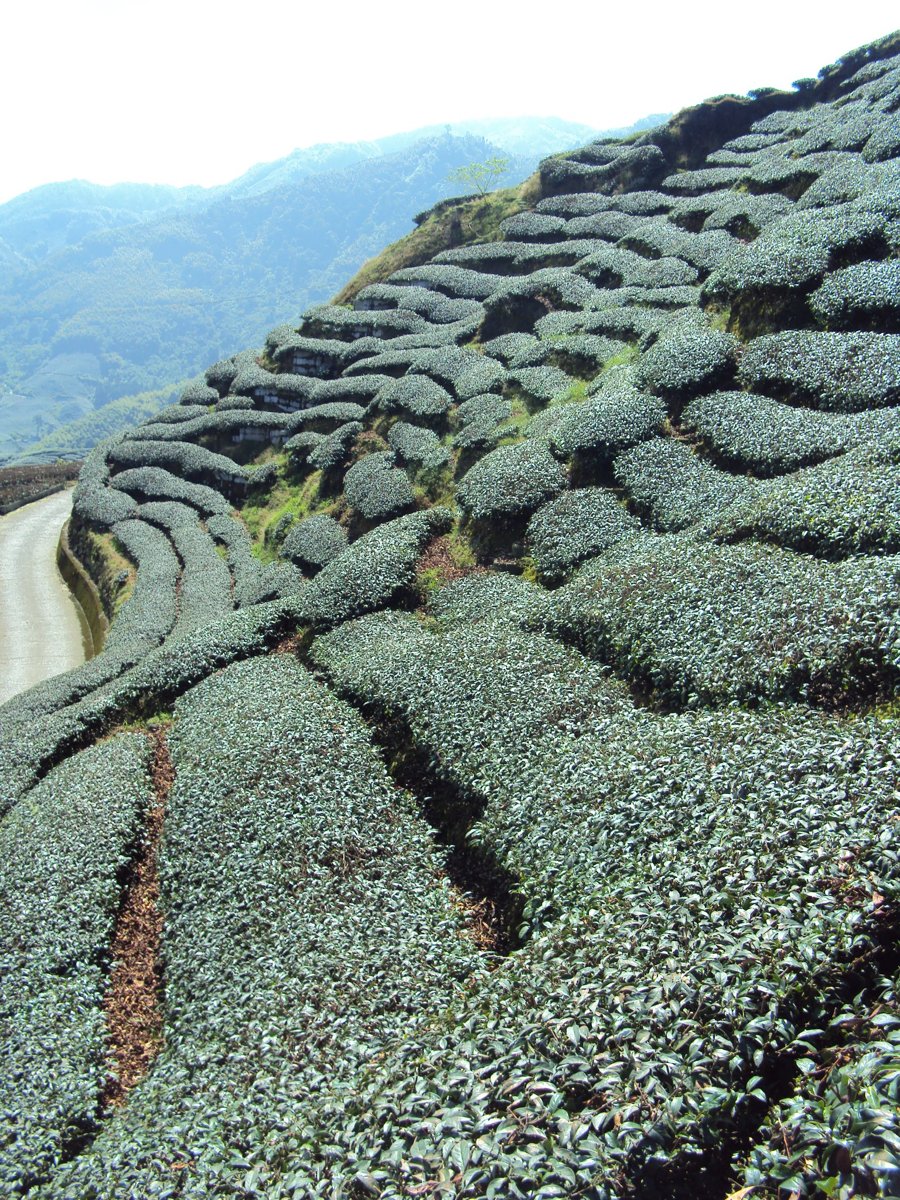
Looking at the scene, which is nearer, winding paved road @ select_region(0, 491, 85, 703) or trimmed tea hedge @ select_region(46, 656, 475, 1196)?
trimmed tea hedge @ select_region(46, 656, 475, 1196)

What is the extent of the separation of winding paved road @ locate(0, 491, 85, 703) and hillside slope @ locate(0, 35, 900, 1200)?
6.04 meters

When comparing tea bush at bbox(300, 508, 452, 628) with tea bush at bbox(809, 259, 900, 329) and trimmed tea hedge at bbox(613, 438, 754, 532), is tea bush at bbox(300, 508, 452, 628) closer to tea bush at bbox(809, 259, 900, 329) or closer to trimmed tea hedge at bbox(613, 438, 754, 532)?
trimmed tea hedge at bbox(613, 438, 754, 532)

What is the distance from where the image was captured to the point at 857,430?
848 inches

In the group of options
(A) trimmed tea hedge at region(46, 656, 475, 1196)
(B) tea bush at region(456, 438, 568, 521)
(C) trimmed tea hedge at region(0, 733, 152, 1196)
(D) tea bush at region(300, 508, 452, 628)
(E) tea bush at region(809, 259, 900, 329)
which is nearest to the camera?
(A) trimmed tea hedge at region(46, 656, 475, 1196)

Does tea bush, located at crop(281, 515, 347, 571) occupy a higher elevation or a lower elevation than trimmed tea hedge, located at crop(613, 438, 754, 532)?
lower

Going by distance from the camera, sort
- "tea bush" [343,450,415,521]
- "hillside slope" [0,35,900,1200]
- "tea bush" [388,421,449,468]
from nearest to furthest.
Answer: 1. "hillside slope" [0,35,900,1200]
2. "tea bush" [343,450,415,521]
3. "tea bush" [388,421,449,468]

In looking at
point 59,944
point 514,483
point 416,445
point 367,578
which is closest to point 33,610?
point 416,445

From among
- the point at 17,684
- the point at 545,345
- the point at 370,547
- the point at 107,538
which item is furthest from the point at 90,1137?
the point at 107,538

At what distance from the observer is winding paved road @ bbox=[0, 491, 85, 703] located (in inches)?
1629

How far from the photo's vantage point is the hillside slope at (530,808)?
7.48 m

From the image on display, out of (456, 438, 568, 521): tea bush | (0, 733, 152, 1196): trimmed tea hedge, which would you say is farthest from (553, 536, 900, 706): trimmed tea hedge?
(0, 733, 152, 1196): trimmed tea hedge

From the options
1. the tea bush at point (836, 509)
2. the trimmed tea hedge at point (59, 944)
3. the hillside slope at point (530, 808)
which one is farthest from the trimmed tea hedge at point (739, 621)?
the trimmed tea hedge at point (59, 944)

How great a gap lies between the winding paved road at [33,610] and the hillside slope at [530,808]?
6037 mm

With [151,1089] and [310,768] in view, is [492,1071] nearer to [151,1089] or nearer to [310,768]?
[151,1089]
